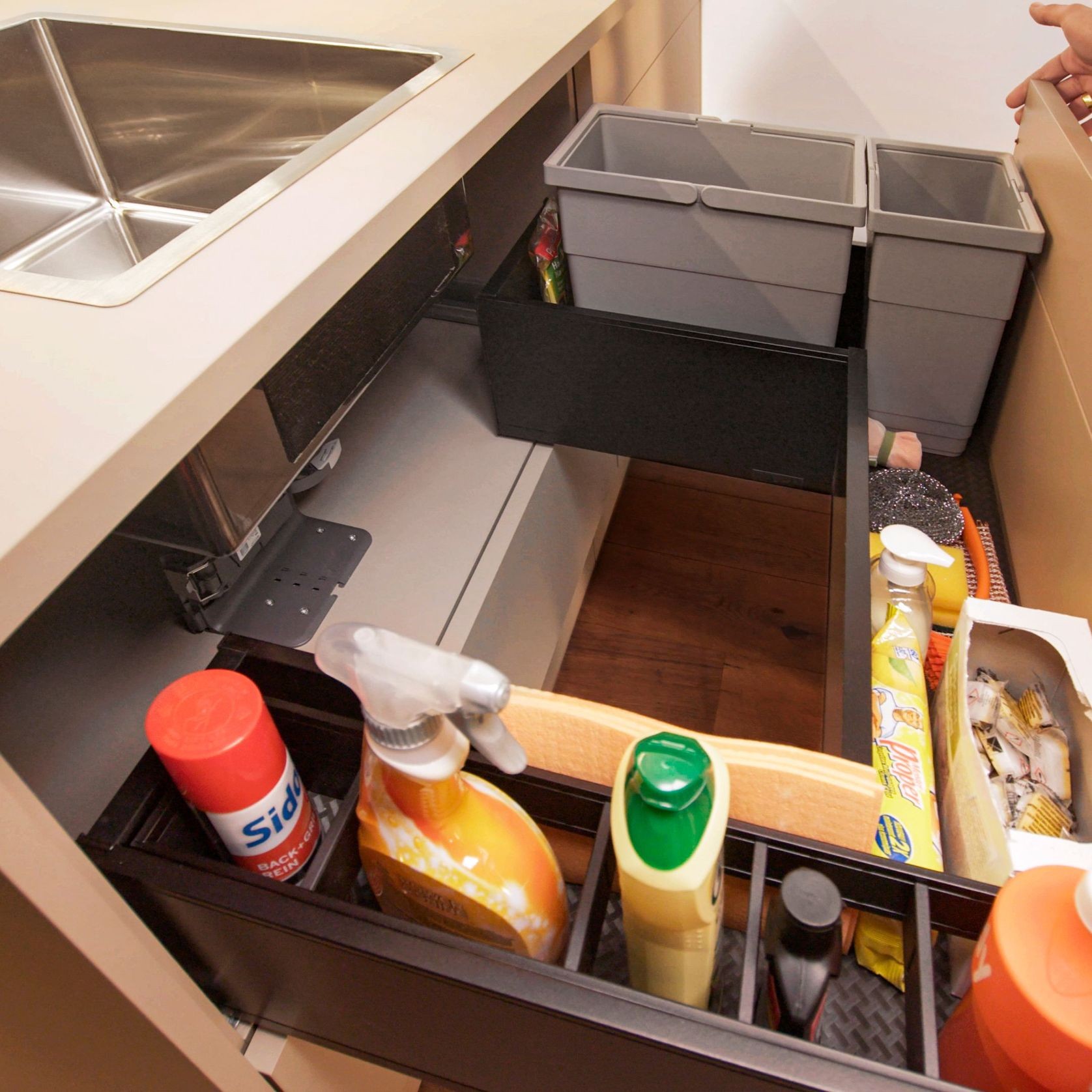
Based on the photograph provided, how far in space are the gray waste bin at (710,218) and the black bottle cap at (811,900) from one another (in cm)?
65

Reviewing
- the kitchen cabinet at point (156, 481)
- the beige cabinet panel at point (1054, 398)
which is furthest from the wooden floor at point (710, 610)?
the beige cabinet panel at point (1054, 398)

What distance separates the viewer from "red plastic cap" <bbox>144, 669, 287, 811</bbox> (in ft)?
1.54

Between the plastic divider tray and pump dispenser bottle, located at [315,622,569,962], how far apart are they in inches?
1.3

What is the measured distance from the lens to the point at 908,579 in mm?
644

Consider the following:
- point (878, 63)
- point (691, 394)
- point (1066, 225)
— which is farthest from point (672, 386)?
point (878, 63)

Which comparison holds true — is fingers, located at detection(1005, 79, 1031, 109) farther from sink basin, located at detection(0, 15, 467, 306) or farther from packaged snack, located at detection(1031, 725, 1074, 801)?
packaged snack, located at detection(1031, 725, 1074, 801)

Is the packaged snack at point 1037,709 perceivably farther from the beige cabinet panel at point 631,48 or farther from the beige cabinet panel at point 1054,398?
the beige cabinet panel at point 631,48

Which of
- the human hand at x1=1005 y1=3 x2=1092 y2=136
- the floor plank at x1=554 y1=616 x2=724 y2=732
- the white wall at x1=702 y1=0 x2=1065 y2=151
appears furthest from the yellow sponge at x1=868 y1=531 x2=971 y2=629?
the white wall at x1=702 y1=0 x2=1065 y2=151

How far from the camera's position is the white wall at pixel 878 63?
5.18 ft

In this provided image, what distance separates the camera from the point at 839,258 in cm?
86

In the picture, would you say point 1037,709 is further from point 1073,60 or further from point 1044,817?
point 1073,60

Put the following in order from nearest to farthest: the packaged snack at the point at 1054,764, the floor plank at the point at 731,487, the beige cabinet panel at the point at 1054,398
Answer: the packaged snack at the point at 1054,764, the beige cabinet panel at the point at 1054,398, the floor plank at the point at 731,487

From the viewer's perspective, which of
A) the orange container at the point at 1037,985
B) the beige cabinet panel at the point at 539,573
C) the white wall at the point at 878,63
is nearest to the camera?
the orange container at the point at 1037,985

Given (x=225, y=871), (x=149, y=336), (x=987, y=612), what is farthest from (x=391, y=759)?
(x=987, y=612)
